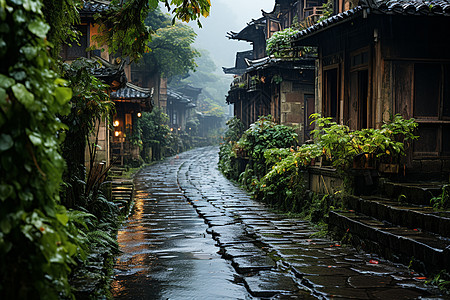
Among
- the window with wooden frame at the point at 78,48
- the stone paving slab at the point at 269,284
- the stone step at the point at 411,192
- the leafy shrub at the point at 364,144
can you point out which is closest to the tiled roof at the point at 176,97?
the window with wooden frame at the point at 78,48

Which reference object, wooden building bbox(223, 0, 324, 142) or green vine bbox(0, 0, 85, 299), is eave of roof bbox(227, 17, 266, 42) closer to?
wooden building bbox(223, 0, 324, 142)

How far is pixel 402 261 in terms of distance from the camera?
20.3 feet

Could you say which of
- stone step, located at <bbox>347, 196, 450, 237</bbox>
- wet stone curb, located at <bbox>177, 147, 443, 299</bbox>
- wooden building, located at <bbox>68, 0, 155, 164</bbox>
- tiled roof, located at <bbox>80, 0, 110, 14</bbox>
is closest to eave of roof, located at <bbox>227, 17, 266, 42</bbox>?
wooden building, located at <bbox>68, 0, 155, 164</bbox>

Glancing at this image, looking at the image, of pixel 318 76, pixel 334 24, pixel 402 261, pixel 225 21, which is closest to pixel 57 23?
pixel 402 261

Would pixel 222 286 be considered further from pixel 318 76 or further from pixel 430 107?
pixel 318 76

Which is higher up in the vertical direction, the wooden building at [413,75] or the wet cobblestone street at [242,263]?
the wooden building at [413,75]

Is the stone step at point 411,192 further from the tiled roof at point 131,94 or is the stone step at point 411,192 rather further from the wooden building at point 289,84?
the tiled roof at point 131,94

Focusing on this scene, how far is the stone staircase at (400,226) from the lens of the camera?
226 inches

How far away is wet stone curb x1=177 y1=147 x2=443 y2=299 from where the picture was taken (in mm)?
5258

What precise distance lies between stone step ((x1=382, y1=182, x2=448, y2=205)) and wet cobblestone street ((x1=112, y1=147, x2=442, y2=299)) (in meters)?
1.61

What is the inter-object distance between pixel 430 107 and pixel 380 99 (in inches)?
52.5

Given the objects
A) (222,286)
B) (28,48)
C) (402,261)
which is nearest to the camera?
(28,48)

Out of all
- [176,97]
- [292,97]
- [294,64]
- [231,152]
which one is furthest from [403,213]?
[176,97]

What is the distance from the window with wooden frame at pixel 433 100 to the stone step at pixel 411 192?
7.66 feet
